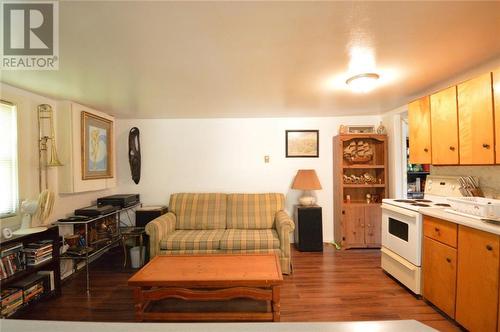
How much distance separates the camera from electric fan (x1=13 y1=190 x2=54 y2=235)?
7.08 feet

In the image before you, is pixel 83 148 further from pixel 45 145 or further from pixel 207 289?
pixel 207 289

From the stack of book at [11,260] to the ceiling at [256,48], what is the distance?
4.98ft

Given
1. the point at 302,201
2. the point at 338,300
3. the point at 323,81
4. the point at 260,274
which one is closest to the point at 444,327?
the point at 338,300

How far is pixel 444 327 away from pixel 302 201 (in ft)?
6.67

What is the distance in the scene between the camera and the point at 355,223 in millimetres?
3471

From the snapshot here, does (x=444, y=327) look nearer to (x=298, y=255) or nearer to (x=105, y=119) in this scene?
(x=298, y=255)

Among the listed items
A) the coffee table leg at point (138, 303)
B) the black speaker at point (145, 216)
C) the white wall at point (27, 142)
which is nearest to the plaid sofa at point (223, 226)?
the black speaker at point (145, 216)

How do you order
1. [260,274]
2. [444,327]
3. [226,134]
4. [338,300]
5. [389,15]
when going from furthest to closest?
[226,134]
[338,300]
[260,274]
[444,327]
[389,15]

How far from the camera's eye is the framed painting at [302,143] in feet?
12.6

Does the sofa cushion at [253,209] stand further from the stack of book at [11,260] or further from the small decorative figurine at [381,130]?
the stack of book at [11,260]

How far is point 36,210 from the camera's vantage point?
7.20 feet

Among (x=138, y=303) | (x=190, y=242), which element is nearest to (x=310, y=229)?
(x=190, y=242)

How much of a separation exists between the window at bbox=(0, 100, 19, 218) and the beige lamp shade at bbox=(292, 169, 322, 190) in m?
3.29

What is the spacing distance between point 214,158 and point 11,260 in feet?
8.37
